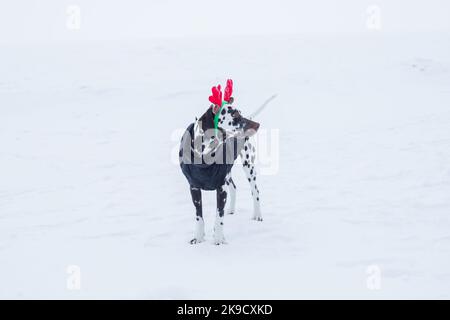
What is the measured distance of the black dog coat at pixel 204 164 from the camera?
573cm

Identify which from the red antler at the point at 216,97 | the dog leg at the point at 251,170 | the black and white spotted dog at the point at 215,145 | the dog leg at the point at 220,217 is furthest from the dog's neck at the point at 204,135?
the dog leg at the point at 251,170

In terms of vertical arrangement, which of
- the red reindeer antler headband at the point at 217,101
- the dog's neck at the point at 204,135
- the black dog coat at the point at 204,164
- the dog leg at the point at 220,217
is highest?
the red reindeer antler headband at the point at 217,101

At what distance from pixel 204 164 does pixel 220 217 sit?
2.86 ft

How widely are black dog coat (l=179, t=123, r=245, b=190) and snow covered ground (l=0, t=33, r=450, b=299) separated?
3.14ft

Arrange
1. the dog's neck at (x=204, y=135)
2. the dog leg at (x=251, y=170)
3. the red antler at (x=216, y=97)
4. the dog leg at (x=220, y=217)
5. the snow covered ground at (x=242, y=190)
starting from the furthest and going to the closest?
the dog leg at (x=251, y=170) → the dog leg at (x=220, y=217) → the dog's neck at (x=204, y=135) → the red antler at (x=216, y=97) → the snow covered ground at (x=242, y=190)

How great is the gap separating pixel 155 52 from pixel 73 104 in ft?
36.3

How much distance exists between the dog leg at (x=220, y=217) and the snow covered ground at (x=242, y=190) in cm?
14

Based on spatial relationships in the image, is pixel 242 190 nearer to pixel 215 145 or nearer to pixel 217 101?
pixel 215 145

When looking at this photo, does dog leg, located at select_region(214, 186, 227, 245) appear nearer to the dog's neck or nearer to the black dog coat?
the black dog coat

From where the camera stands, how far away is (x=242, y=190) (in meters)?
9.00

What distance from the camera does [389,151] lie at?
1089 cm

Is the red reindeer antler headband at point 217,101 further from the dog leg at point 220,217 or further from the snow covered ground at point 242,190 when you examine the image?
the snow covered ground at point 242,190

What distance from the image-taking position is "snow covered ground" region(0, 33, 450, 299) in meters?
5.38

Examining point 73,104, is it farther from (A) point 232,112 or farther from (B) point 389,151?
(A) point 232,112
